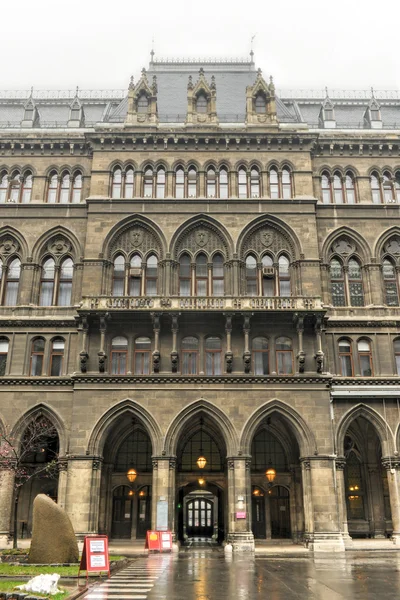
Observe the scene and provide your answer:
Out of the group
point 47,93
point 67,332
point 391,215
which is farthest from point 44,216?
point 391,215

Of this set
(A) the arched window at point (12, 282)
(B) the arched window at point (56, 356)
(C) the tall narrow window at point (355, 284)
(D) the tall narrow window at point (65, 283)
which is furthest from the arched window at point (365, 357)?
(A) the arched window at point (12, 282)

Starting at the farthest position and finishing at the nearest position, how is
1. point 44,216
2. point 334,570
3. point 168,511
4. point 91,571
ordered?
point 44,216, point 168,511, point 334,570, point 91,571

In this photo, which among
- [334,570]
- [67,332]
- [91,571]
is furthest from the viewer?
[67,332]

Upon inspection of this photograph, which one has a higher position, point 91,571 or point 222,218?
point 222,218

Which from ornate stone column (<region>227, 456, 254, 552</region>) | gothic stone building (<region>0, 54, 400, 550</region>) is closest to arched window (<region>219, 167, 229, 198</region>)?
gothic stone building (<region>0, 54, 400, 550</region>)

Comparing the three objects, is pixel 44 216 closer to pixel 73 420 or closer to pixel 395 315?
pixel 73 420

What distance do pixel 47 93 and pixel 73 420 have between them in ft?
97.8

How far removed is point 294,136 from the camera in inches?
1564

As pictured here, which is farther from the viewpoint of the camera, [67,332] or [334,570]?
[67,332]

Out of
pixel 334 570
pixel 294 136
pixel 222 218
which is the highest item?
pixel 294 136

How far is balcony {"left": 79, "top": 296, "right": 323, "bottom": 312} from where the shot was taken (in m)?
35.3

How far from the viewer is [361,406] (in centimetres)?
3569

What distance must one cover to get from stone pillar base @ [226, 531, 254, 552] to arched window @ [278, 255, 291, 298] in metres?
14.6

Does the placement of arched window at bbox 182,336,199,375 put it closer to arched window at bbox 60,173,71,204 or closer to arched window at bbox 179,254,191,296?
arched window at bbox 179,254,191,296
